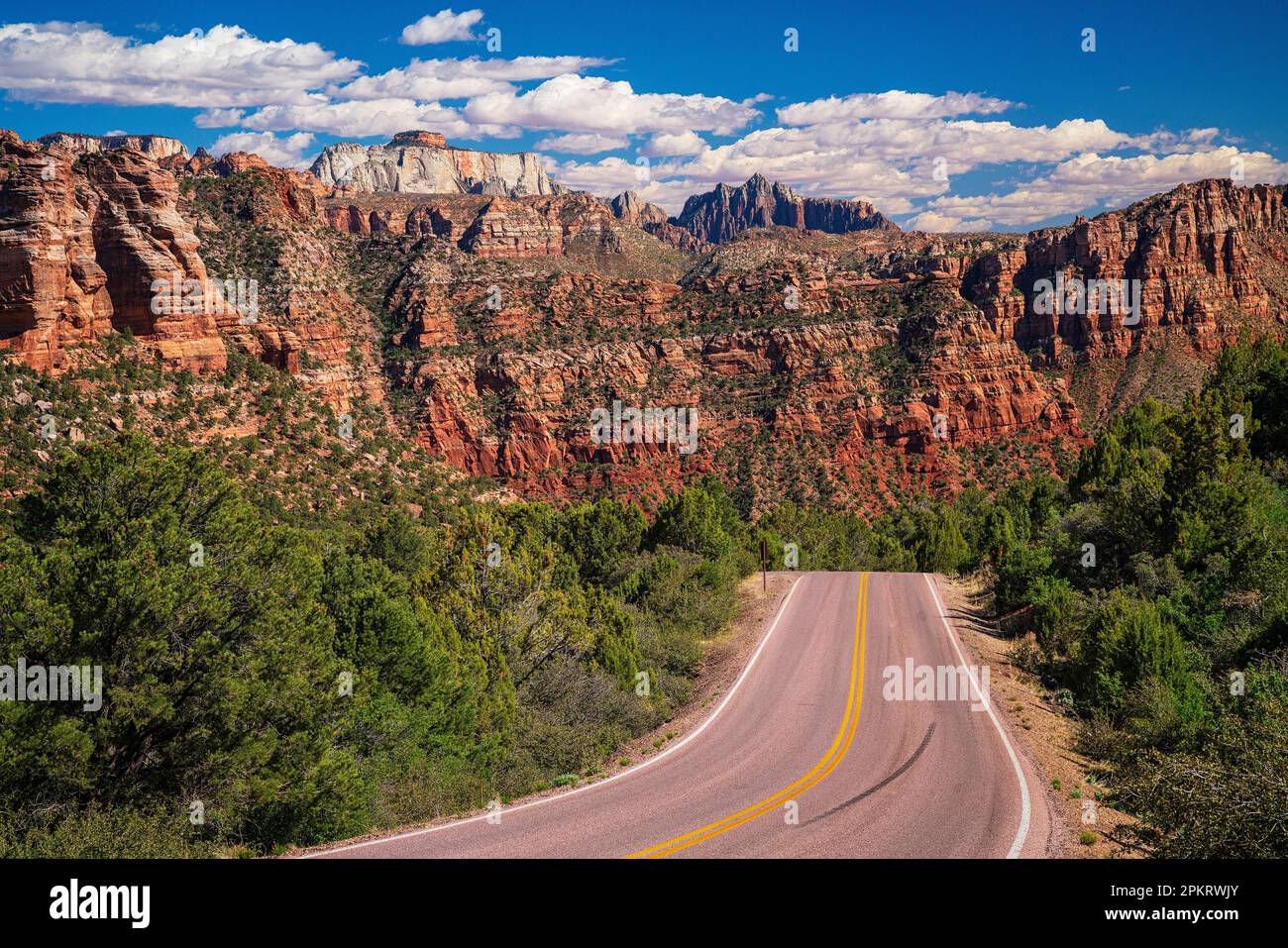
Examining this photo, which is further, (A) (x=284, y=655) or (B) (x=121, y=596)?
(A) (x=284, y=655)

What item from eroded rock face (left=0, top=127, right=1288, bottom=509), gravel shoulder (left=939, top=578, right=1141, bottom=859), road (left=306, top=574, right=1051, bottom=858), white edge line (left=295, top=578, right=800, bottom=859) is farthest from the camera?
eroded rock face (left=0, top=127, right=1288, bottom=509)

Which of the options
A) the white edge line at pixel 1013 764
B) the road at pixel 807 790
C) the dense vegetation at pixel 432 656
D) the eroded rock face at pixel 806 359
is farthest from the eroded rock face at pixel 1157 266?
the road at pixel 807 790

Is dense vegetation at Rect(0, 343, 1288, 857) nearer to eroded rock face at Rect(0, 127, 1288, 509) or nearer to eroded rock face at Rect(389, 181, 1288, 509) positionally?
eroded rock face at Rect(0, 127, 1288, 509)

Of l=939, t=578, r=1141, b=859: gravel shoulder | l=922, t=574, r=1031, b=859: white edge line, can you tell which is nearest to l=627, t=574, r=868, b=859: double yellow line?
l=922, t=574, r=1031, b=859: white edge line

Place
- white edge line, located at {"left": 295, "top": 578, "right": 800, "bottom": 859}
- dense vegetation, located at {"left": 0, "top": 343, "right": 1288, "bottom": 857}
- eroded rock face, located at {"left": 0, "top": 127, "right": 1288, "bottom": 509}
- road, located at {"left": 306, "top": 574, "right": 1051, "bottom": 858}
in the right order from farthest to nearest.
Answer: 1. eroded rock face, located at {"left": 0, "top": 127, "right": 1288, "bottom": 509}
2. road, located at {"left": 306, "top": 574, "right": 1051, "bottom": 858}
3. white edge line, located at {"left": 295, "top": 578, "right": 800, "bottom": 859}
4. dense vegetation, located at {"left": 0, "top": 343, "right": 1288, "bottom": 857}

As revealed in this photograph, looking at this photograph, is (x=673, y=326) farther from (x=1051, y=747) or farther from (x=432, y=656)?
(x=1051, y=747)

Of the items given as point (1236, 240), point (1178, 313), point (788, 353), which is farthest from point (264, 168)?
point (1236, 240)
